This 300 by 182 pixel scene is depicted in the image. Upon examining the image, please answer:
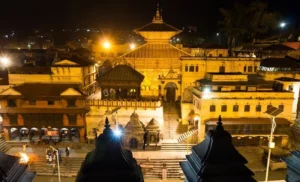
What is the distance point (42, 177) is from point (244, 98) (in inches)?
932

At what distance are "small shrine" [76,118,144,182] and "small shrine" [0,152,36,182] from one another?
164 cm

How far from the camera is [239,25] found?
60.7 meters

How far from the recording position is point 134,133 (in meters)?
30.2

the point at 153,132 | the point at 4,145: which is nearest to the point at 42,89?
the point at 4,145

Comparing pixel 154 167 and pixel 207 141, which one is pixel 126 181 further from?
pixel 154 167

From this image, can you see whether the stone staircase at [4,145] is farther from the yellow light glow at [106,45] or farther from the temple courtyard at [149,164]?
the yellow light glow at [106,45]

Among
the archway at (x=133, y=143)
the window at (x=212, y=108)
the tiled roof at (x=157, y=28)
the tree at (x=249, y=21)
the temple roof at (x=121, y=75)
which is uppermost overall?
the tree at (x=249, y=21)

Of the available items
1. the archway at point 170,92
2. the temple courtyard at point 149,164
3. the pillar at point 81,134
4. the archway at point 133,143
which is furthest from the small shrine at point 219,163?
the archway at point 170,92

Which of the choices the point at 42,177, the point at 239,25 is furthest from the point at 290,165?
the point at 239,25

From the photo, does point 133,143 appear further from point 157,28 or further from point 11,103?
point 157,28

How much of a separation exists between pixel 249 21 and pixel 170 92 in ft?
100

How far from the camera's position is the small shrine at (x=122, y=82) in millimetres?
34938

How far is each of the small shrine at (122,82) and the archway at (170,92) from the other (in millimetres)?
Result: 6909

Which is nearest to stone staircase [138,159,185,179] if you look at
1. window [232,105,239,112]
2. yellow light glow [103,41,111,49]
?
window [232,105,239,112]
